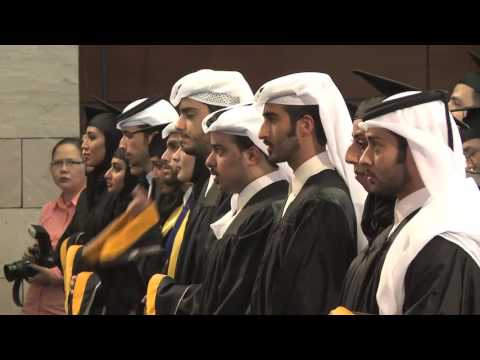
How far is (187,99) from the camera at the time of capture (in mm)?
7867

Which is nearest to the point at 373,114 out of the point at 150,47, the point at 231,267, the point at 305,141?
the point at 305,141

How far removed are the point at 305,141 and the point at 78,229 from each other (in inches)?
96.4

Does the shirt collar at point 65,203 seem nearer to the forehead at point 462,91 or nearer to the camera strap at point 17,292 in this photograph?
the camera strap at point 17,292

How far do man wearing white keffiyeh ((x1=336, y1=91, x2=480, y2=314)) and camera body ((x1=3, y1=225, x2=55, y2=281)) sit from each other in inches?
125

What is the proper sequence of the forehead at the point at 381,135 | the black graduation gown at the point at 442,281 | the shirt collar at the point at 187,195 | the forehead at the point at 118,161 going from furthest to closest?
the forehead at the point at 118,161, the shirt collar at the point at 187,195, the forehead at the point at 381,135, the black graduation gown at the point at 442,281

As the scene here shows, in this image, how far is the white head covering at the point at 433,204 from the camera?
6.20 meters

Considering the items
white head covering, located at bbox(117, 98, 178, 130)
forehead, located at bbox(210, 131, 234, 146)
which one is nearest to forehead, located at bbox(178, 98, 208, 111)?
white head covering, located at bbox(117, 98, 178, 130)

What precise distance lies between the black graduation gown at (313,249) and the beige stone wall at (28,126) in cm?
243

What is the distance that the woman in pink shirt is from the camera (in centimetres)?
893

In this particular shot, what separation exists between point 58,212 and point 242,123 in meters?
2.23

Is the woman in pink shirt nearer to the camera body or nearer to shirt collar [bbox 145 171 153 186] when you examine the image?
the camera body

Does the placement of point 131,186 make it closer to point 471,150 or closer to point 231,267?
point 231,267

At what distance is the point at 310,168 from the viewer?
6.95 metres

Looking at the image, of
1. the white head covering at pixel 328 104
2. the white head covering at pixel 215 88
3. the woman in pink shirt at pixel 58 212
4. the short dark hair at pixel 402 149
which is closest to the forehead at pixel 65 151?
the woman in pink shirt at pixel 58 212
